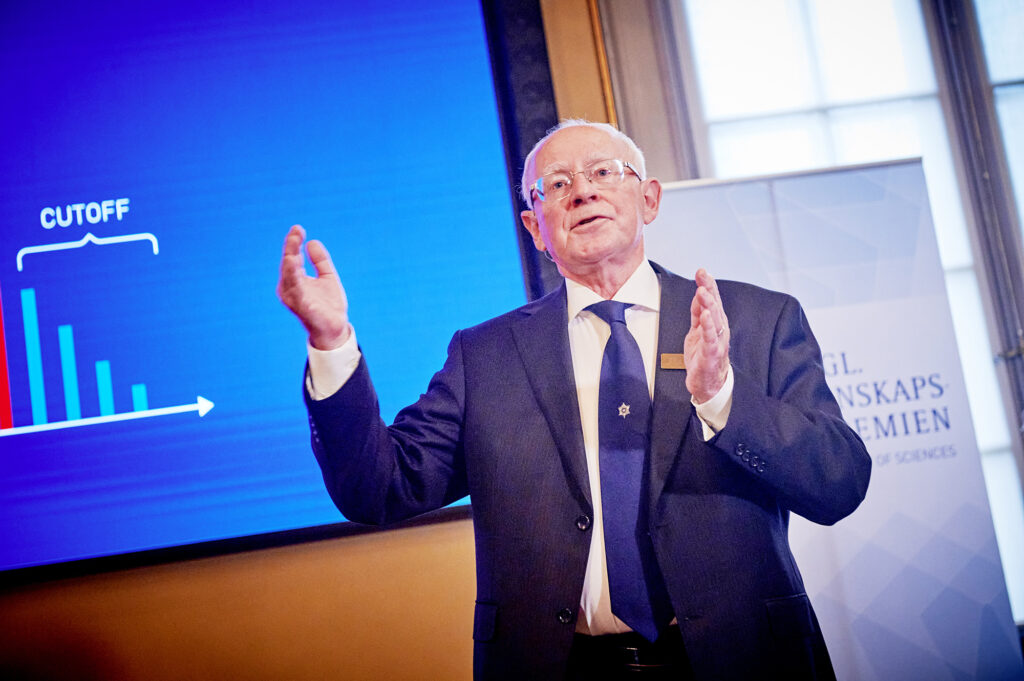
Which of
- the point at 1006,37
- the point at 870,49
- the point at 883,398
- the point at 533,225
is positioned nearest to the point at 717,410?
the point at 533,225

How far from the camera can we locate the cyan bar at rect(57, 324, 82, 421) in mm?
2381

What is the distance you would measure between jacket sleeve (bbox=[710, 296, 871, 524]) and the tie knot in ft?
0.87

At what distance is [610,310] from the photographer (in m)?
1.66

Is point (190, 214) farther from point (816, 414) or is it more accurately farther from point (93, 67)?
point (816, 414)

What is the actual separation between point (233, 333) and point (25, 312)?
2.12 feet

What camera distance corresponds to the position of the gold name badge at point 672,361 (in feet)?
5.08

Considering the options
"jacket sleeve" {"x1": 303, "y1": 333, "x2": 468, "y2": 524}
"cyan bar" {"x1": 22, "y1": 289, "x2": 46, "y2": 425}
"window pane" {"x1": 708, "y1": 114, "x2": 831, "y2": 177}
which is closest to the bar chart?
"cyan bar" {"x1": 22, "y1": 289, "x2": 46, "y2": 425}

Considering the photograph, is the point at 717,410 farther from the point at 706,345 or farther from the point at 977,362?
the point at 977,362

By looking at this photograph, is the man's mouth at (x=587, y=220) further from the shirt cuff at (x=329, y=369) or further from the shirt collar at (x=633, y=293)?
the shirt cuff at (x=329, y=369)

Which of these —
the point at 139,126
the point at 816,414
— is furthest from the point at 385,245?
the point at 816,414

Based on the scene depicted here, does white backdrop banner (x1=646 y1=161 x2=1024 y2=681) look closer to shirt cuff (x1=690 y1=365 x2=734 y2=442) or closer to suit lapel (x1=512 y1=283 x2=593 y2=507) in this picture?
suit lapel (x1=512 y1=283 x2=593 y2=507)

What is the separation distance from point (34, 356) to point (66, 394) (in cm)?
16

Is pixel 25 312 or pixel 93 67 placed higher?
pixel 93 67

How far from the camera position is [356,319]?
8.11ft
